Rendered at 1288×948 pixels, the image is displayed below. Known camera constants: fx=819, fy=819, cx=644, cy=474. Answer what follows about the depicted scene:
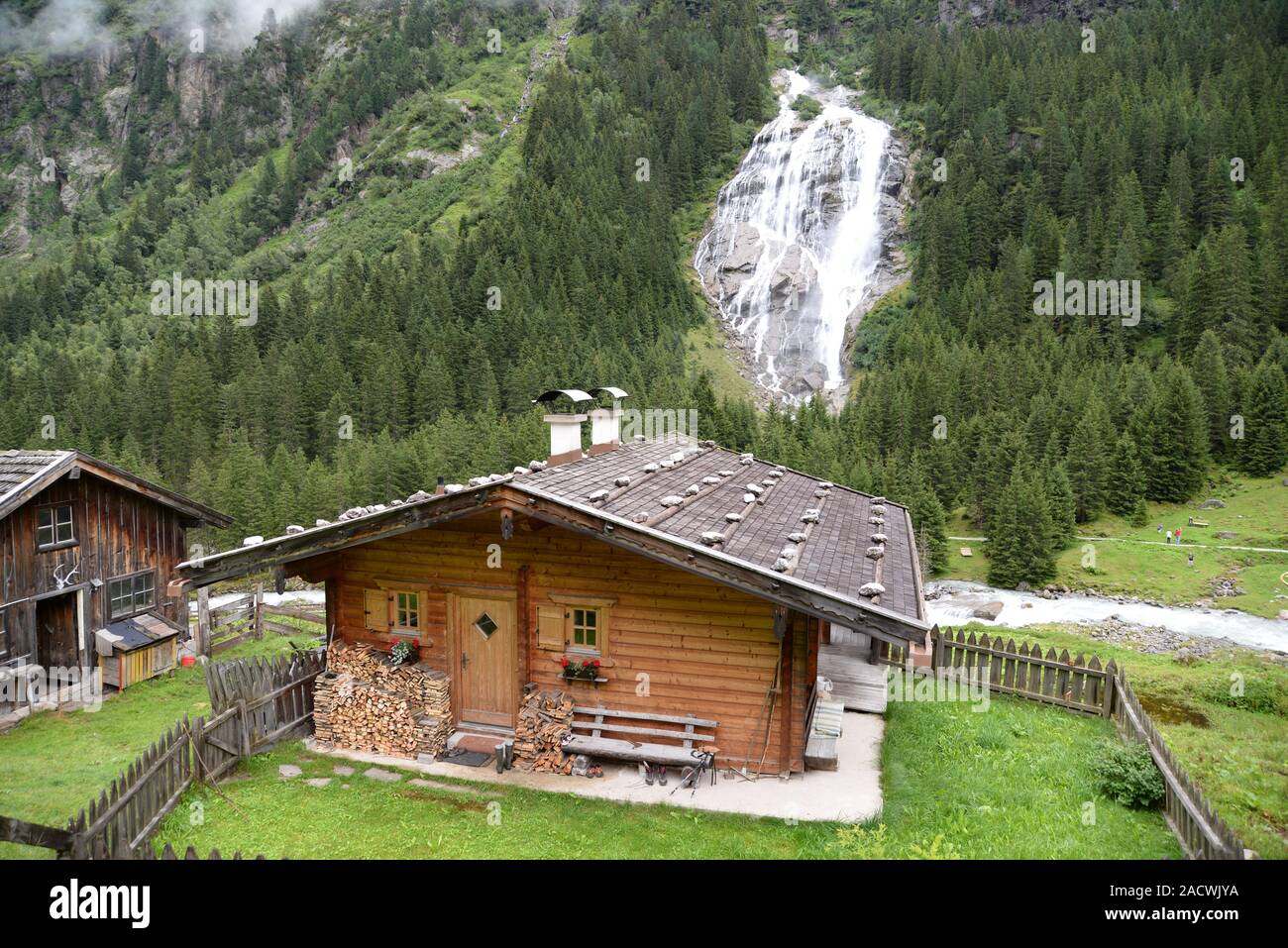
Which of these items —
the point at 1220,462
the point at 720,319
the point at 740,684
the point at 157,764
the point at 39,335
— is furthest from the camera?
the point at 39,335

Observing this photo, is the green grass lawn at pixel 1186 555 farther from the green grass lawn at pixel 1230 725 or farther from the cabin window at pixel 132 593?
the cabin window at pixel 132 593

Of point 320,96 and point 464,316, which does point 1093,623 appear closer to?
point 464,316

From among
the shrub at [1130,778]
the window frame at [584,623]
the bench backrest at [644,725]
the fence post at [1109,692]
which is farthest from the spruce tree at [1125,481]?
the window frame at [584,623]

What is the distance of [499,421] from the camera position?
64250 mm

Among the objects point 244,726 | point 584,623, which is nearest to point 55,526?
point 244,726

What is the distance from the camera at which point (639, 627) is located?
13.7m

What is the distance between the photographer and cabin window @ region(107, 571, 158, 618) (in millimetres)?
22797

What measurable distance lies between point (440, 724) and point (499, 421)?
51.1 metres

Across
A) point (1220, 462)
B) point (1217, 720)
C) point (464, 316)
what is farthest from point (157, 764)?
point (464, 316)

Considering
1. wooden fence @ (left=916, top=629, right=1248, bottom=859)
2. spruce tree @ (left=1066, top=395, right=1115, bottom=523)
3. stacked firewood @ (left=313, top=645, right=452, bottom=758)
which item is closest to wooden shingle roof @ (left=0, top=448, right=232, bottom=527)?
stacked firewood @ (left=313, top=645, right=452, bottom=758)

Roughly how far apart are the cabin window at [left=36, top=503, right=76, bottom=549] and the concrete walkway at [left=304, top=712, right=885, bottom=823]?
11.6 m

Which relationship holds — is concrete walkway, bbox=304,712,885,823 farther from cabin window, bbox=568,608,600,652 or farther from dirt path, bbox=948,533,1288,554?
dirt path, bbox=948,533,1288,554

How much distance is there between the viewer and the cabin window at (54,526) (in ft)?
67.2

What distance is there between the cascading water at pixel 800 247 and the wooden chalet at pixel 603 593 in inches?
2859
